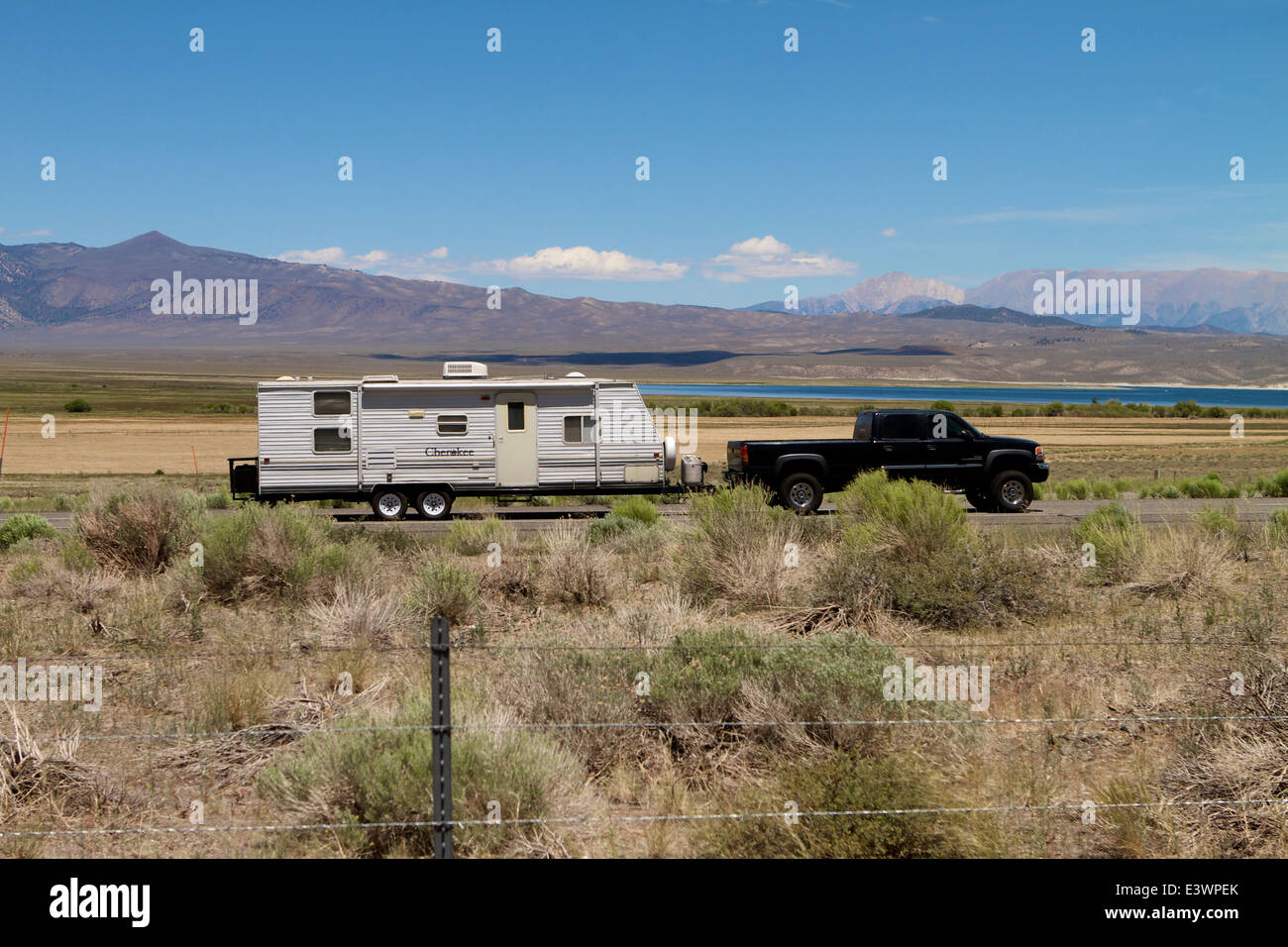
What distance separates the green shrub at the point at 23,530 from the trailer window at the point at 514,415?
8638 mm

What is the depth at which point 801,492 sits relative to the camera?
2141cm

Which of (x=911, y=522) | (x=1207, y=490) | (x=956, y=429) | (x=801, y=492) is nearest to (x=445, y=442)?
(x=801, y=492)

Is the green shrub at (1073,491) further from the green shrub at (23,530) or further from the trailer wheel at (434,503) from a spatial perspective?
the green shrub at (23,530)

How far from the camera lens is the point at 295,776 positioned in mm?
6207

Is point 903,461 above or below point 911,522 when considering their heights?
above

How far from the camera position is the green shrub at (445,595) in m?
11.1

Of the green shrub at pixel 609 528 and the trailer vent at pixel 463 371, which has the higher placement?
the trailer vent at pixel 463 371

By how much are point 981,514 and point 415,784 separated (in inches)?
709

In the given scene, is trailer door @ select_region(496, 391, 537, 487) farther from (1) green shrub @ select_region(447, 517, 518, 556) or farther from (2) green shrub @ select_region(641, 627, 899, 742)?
(2) green shrub @ select_region(641, 627, 899, 742)

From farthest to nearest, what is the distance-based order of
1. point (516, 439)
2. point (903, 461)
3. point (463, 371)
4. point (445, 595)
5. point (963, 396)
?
point (963, 396), point (463, 371), point (516, 439), point (903, 461), point (445, 595)

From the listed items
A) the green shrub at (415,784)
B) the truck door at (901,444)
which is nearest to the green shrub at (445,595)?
the green shrub at (415,784)

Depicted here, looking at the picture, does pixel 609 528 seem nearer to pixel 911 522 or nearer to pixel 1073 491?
pixel 911 522

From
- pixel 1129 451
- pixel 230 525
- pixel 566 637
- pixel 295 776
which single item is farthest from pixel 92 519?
pixel 1129 451

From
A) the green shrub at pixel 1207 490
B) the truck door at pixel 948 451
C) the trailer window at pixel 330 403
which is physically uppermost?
the trailer window at pixel 330 403
